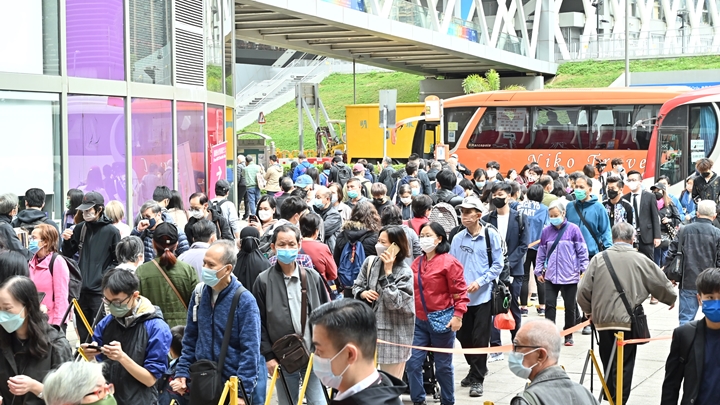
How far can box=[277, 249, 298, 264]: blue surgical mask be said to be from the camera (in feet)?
22.2

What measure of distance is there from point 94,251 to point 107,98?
5764mm

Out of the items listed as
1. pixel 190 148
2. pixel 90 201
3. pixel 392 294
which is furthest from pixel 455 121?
pixel 392 294

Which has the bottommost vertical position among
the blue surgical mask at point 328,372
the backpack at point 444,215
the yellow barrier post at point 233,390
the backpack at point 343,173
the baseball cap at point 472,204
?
the yellow barrier post at point 233,390

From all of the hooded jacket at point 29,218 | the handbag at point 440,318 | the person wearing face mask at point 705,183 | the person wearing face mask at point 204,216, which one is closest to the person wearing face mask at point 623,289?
the handbag at point 440,318

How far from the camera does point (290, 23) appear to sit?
32.5 metres

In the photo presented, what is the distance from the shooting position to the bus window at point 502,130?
30.3m

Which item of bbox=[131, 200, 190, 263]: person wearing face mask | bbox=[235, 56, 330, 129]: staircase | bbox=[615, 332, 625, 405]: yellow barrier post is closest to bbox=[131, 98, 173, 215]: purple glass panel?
bbox=[131, 200, 190, 263]: person wearing face mask

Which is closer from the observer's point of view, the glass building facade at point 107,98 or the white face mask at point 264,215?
the white face mask at point 264,215

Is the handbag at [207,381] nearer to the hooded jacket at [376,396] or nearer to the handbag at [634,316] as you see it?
the hooded jacket at [376,396]

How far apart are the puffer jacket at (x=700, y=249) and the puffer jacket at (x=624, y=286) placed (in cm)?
229

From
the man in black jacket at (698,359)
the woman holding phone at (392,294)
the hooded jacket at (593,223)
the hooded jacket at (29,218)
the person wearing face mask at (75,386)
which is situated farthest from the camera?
the hooded jacket at (593,223)

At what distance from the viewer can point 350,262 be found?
919 centimetres

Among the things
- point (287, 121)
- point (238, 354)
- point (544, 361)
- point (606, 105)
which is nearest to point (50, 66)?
point (238, 354)

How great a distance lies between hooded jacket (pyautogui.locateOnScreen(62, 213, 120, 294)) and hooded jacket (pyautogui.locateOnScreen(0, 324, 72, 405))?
3.82 m
